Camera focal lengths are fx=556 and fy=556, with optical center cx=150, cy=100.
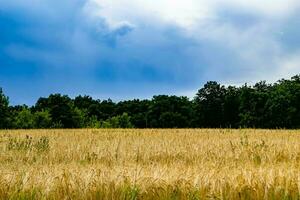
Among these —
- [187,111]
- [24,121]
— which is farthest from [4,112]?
[187,111]

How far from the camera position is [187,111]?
118 m

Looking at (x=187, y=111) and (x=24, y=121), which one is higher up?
(x=187, y=111)

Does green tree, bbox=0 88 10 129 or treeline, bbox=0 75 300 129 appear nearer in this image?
green tree, bbox=0 88 10 129

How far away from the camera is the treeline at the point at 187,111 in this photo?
89.3 meters

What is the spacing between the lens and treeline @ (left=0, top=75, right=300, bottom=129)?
3516 inches

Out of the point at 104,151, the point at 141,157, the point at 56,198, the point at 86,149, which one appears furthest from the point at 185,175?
the point at 86,149

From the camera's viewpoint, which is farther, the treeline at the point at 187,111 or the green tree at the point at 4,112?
the treeline at the point at 187,111

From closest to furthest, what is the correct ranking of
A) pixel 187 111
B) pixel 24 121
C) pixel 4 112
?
pixel 4 112, pixel 24 121, pixel 187 111

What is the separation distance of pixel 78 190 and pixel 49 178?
581mm

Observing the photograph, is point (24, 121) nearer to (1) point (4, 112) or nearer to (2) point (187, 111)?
(1) point (4, 112)

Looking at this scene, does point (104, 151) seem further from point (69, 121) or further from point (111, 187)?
point (69, 121)

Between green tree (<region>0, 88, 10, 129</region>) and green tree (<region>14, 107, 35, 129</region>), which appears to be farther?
green tree (<region>14, 107, 35, 129</region>)

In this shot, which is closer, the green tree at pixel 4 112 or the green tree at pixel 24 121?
the green tree at pixel 4 112

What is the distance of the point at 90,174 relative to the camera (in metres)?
8.13
